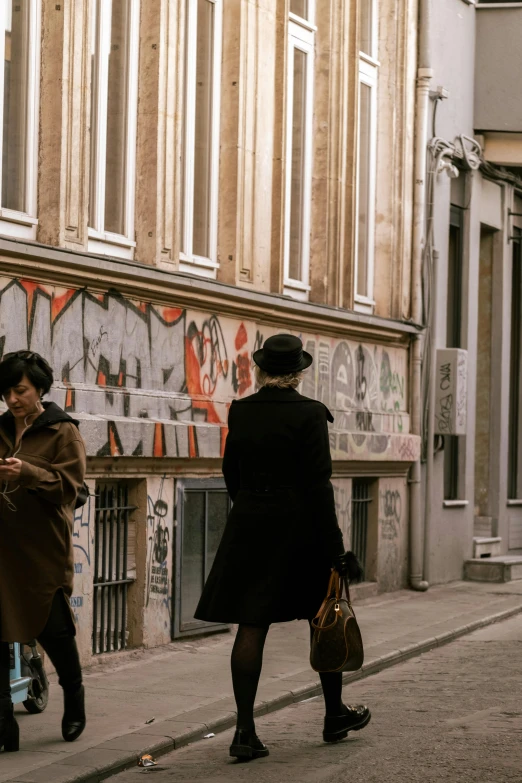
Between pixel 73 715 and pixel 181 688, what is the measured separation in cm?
214

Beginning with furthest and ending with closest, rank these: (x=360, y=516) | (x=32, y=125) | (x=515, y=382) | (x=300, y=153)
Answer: (x=515, y=382) < (x=360, y=516) < (x=300, y=153) < (x=32, y=125)

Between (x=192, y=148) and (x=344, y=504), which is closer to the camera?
(x=192, y=148)

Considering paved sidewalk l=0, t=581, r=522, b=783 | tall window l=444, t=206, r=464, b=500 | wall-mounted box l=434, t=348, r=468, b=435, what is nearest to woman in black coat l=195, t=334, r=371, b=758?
paved sidewalk l=0, t=581, r=522, b=783

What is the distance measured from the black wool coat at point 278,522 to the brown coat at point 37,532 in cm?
79

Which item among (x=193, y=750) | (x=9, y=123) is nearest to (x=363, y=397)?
(x=9, y=123)

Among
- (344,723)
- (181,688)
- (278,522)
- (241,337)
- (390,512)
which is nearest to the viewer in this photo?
(278,522)

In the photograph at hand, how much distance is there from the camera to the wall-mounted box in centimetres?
1698

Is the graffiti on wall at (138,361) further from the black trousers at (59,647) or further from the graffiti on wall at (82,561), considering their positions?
the black trousers at (59,647)

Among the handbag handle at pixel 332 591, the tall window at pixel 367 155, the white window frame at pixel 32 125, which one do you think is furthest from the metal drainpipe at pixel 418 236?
the handbag handle at pixel 332 591

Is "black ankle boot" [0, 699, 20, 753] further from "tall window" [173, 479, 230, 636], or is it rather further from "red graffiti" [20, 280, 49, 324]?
"tall window" [173, 479, 230, 636]

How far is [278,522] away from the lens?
723cm

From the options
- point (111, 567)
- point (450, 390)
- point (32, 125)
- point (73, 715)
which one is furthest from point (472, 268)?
point (73, 715)

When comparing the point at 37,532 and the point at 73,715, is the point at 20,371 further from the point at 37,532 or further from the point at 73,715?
the point at 73,715

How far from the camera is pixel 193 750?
25.0 ft
